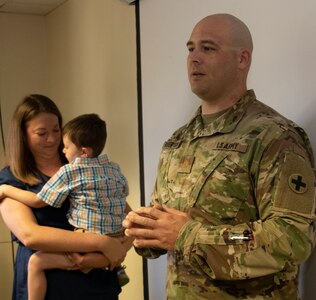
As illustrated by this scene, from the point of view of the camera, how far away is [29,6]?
3.70 m

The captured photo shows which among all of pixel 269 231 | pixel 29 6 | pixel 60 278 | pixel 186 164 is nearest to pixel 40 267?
pixel 60 278

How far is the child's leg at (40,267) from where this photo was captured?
1876 millimetres

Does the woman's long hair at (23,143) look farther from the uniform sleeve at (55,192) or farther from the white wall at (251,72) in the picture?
the white wall at (251,72)

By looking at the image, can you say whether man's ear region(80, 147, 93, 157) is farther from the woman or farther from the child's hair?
the woman

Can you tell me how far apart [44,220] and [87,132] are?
38 cm

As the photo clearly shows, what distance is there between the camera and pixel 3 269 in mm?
3561

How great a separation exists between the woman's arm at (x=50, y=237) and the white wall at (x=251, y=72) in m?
0.61

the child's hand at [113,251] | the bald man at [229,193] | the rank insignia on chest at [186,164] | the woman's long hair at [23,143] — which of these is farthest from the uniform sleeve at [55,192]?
the rank insignia on chest at [186,164]

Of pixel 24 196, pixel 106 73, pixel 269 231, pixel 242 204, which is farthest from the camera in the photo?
pixel 106 73

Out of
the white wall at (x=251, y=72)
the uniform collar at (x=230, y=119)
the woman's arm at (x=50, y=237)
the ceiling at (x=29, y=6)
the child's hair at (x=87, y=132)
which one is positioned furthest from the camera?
the ceiling at (x=29, y=6)

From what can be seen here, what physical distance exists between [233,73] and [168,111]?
97 cm

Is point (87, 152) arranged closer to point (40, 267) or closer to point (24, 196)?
point (24, 196)

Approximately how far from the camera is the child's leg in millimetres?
1876

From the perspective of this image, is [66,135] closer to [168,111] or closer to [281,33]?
[168,111]
